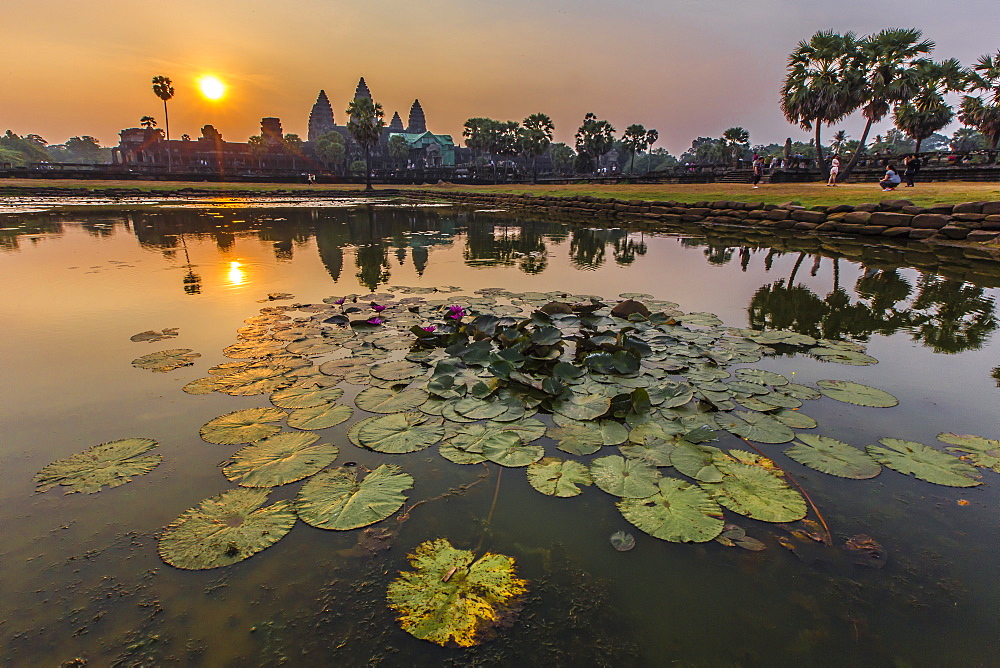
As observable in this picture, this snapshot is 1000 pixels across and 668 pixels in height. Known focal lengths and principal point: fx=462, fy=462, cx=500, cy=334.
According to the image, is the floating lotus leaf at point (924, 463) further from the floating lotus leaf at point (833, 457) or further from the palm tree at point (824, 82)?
the palm tree at point (824, 82)

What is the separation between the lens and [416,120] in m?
126

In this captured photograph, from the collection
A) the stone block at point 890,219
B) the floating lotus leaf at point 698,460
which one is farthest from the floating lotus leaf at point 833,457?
the stone block at point 890,219

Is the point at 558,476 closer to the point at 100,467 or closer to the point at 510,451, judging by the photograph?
the point at 510,451

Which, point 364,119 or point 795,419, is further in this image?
point 364,119

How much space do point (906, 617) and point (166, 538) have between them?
117 inches

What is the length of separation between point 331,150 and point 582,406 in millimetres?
97928

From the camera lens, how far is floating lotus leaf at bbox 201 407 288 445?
2.78 meters

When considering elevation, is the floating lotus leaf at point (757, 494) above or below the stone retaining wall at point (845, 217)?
below

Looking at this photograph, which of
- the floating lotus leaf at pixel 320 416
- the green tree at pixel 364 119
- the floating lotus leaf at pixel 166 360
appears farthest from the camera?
the green tree at pixel 364 119

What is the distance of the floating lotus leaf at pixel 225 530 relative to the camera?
1.91m

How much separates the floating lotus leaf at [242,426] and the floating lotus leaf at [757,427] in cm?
287

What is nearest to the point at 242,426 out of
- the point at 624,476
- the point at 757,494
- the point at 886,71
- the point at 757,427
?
the point at 624,476

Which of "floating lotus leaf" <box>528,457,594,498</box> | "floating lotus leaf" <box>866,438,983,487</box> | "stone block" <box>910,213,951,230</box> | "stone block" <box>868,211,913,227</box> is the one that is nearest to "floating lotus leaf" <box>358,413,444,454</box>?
"floating lotus leaf" <box>528,457,594,498</box>

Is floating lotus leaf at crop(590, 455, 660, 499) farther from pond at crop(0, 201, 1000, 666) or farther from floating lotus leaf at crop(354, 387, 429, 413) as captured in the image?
floating lotus leaf at crop(354, 387, 429, 413)
